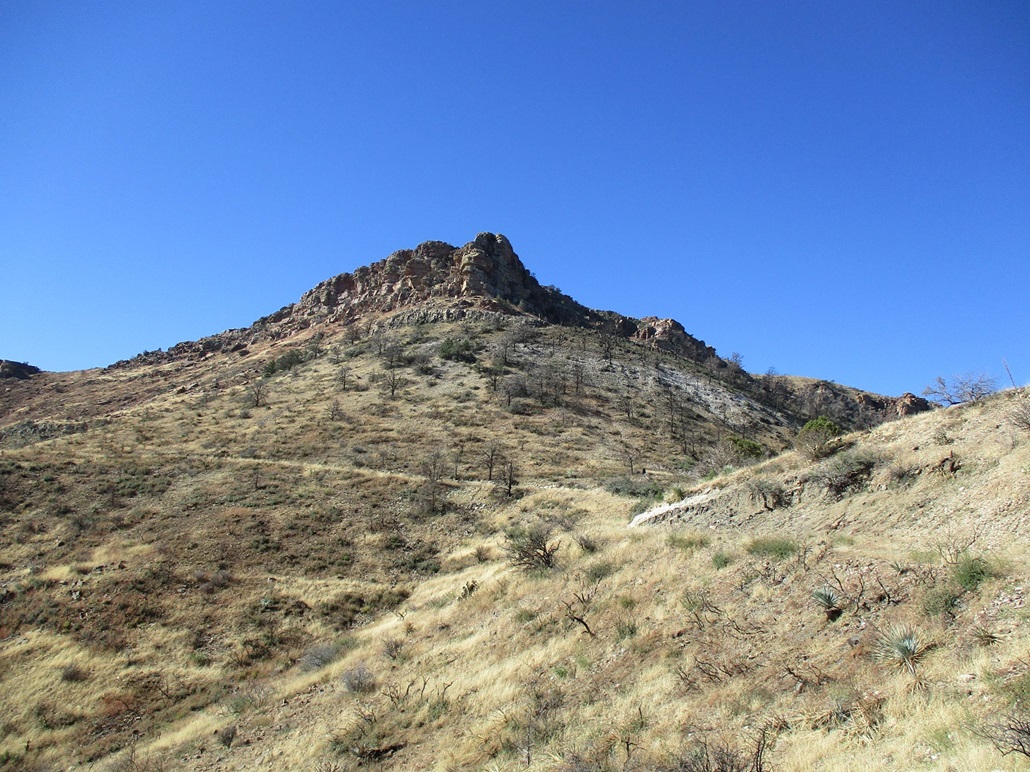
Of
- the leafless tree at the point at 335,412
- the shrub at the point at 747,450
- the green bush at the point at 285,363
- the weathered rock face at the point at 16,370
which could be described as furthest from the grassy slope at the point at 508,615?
the weathered rock face at the point at 16,370

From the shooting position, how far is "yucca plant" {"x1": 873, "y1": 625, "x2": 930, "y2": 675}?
6867 mm

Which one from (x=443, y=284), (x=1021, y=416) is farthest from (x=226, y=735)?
(x=443, y=284)

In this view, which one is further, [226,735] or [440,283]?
[440,283]

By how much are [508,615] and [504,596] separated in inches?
66.6

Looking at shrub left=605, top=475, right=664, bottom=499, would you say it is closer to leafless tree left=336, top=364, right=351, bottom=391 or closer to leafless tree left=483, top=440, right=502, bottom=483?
leafless tree left=483, top=440, right=502, bottom=483

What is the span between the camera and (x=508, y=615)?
14430 mm

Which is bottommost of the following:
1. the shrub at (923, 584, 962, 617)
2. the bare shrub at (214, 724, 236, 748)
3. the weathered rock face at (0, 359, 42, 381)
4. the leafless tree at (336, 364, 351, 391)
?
the bare shrub at (214, 724, 236, 748)

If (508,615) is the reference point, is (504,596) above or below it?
above

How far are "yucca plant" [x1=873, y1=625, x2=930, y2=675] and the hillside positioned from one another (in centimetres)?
8

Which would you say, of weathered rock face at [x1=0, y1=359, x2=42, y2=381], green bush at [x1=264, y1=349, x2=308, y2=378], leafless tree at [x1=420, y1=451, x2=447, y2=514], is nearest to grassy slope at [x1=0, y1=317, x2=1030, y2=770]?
leafless tree at [x1=420, y1=451, x2=447, y2=514]

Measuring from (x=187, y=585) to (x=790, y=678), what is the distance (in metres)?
24.5

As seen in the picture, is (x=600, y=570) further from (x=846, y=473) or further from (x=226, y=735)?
(x=226, y=735)

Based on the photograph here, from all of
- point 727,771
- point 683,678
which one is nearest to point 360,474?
point 683,678

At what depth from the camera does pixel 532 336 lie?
241 ft
